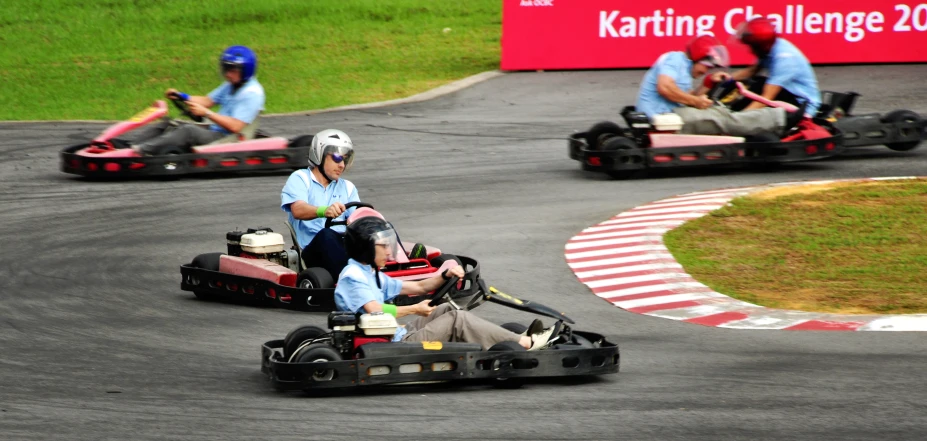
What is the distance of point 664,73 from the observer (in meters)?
13.0

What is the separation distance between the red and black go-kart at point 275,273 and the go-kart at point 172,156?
166 inches

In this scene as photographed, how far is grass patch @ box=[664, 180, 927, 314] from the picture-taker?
29.3 feet

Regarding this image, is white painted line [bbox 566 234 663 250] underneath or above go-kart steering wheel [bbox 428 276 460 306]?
underneath

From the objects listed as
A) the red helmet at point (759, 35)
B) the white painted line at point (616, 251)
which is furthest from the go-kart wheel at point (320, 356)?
the red helmet at point (759, 35)

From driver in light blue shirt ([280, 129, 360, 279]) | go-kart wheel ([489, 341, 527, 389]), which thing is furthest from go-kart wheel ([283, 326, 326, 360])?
driver in light blue shirt ([280, 129, 360, 279])

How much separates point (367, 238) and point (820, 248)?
15.6ft

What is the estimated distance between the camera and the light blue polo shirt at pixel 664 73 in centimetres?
1299

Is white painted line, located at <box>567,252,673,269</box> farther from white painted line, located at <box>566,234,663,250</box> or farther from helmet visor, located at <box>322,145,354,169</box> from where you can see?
helmet visor, located at <box>322,145,354,169</box>

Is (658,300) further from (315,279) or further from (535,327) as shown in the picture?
(315,279)

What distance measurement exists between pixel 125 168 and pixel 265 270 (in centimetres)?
537

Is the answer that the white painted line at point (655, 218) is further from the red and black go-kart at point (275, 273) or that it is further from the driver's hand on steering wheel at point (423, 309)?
the driver's hand on steering wheel at point (423, 309)

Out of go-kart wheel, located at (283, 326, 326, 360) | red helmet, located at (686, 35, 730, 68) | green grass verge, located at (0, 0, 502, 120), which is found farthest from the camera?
green grass verge, located at (0, 0, 502, 120)

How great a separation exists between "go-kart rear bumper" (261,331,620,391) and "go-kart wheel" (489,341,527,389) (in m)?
0.02

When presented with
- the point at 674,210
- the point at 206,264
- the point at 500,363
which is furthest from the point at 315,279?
the point at 674,210
